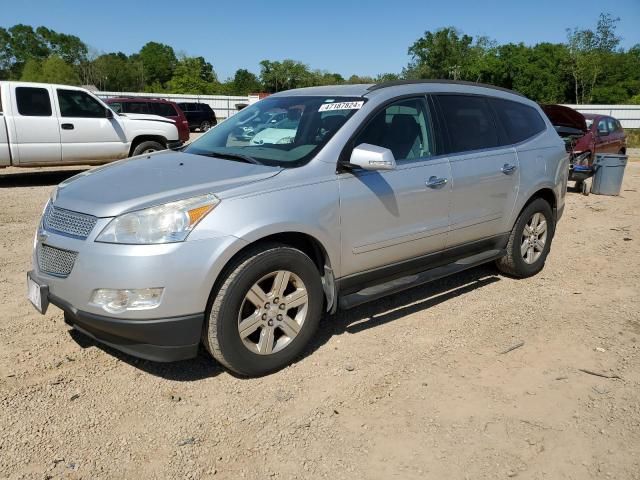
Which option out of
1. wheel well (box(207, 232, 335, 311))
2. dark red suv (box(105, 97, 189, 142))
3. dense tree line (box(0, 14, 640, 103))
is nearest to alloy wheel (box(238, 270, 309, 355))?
wheel well (box(207, 232, 335, 311))

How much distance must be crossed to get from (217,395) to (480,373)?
1.69m

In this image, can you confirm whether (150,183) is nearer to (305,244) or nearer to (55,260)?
(55,260)

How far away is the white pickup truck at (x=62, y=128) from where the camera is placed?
32.6 ft

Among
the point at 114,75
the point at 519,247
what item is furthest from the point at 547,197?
the point at 114,75

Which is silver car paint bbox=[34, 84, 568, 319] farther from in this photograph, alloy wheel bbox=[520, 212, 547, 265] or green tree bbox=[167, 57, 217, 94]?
green tree bbox=[167, 57, 217, 94]

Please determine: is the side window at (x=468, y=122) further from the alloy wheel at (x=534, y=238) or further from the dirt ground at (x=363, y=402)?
the dirt ground at (x=363, y=402)

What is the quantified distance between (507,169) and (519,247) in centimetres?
86

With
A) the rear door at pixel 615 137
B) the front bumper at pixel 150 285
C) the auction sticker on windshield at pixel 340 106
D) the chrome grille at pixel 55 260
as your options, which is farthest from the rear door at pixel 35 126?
the rear door at pixel 615 137

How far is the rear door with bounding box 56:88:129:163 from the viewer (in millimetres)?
10469

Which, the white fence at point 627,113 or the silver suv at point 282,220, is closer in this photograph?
the silver suv at point 282,220

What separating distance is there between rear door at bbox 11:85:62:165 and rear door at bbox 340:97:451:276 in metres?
8.22

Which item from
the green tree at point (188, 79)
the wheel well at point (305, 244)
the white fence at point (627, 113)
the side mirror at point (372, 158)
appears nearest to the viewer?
the wheel well at point (305, 244)

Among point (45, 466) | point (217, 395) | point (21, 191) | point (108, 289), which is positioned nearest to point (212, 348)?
point (217, 395)

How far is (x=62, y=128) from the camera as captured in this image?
1038 cm
